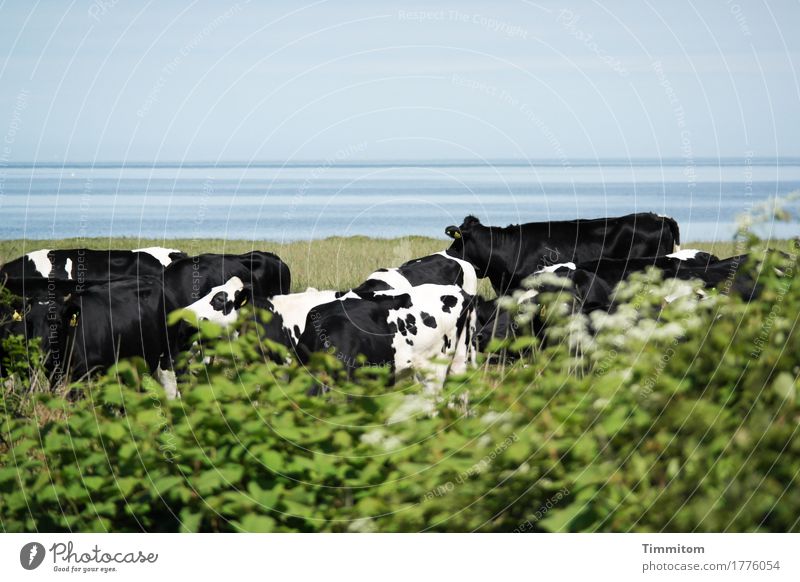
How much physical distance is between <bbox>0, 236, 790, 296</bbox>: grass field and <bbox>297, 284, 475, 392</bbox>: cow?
18.4 feet

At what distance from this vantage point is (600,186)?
131 feet

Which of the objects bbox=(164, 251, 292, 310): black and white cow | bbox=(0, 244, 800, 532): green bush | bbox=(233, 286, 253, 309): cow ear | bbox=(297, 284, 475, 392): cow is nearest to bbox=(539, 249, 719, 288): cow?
bbox=(297, 284, 475, 392): cow

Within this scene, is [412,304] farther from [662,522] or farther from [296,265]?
[296,265]

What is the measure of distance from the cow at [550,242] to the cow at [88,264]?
16.5 ft

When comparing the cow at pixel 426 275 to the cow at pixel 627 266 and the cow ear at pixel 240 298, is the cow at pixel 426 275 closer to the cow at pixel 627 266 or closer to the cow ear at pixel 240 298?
the cow at pixel 627 266

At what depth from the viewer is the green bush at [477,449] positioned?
471 cm

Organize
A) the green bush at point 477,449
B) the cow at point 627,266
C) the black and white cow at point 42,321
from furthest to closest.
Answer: the cow at point 627,266 < the black and white cow at point 42,321 < the green bush at point 477,449

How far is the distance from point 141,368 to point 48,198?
17055mm

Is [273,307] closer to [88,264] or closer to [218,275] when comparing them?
[218,275]

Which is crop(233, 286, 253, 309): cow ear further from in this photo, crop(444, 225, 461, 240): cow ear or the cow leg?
crop(444, 225, 461, 240): cow ear

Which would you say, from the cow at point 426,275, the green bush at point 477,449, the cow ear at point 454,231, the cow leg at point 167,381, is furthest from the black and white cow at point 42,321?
the cow ear at point 454,231

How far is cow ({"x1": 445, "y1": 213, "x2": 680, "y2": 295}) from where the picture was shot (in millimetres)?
17750

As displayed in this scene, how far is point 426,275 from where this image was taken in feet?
45.6

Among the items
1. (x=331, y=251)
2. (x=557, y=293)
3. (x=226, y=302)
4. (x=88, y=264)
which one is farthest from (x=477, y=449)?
(x=331, y=251)
